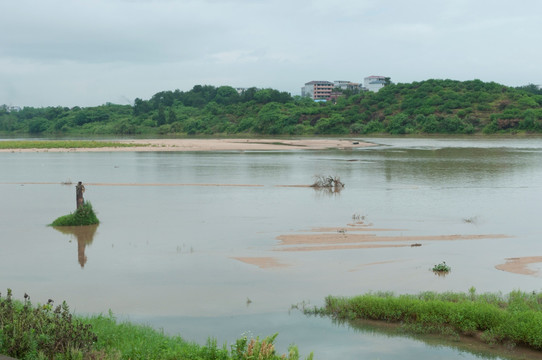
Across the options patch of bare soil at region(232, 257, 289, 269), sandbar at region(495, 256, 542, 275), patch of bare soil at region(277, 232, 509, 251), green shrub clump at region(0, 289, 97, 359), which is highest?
green shrub clump at region(0, 289, 97, 359)

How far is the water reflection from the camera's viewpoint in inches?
668

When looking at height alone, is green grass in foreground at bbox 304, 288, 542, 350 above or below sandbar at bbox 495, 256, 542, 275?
above

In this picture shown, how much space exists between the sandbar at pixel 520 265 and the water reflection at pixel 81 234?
11.4m

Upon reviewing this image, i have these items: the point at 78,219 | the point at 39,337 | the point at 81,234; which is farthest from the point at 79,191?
the point at 39,337

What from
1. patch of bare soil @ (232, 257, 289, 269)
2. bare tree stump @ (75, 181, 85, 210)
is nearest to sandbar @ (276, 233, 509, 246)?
patch of bare soil @ (232, 257, 289, 269)

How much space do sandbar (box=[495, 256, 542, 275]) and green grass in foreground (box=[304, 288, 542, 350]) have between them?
2802 mm

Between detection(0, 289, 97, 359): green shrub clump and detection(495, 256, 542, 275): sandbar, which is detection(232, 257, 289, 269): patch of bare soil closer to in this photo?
detection(495, 256, 542, 275): sandbar

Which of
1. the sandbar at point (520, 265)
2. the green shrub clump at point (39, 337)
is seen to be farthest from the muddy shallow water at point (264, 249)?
the green shrub clump at point (39, 337)

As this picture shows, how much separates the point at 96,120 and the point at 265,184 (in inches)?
5725

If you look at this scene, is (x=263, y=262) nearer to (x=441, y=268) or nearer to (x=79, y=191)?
(x=441, y=268)

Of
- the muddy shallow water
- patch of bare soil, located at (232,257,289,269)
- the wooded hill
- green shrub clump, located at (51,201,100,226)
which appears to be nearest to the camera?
the muddy shallow water

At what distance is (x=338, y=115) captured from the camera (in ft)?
431

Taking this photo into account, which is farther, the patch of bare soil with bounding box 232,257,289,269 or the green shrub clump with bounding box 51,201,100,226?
the green shrub clump with bounding box 51,201,100,226

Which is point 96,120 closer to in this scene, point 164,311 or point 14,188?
point 14,188
